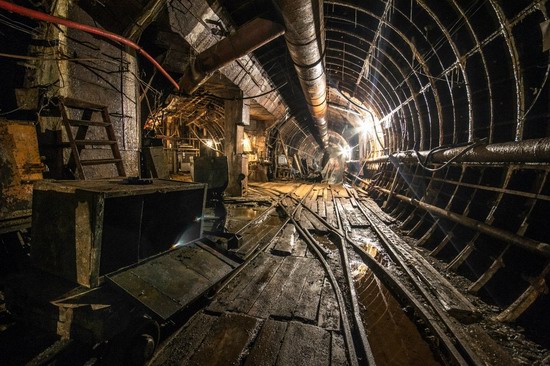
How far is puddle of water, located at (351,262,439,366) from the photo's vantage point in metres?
2.20

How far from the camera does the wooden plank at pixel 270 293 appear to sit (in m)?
2.76

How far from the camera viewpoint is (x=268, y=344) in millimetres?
2256

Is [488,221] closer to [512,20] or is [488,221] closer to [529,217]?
[529,217]

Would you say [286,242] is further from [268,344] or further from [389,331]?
[268,344]

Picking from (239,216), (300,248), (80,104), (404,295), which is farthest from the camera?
(239,216)

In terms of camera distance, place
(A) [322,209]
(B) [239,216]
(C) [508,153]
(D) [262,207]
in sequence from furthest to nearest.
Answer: (A) [322,209] < (D) [262,207] < (B) [239,216] < (C) [508,153]

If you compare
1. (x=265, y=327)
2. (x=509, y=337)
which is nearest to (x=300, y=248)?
(x=265, y=327)

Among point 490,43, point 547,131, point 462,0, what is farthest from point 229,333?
point 462,0

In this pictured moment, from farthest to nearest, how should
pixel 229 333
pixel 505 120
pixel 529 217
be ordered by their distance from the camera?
pixel 505 120 → pixel 529 217 → pixel 229 333

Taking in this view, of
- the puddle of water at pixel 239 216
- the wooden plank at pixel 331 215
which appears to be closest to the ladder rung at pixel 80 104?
the puddle of water at pixel 239 216

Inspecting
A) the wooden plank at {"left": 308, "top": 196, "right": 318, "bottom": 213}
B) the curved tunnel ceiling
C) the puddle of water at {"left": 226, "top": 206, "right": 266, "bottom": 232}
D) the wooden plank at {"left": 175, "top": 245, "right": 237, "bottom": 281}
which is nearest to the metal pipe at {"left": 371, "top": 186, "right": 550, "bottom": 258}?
the curved tunnel ceiling

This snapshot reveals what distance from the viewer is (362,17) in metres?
7.09

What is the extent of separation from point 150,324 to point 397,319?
8.63 feet

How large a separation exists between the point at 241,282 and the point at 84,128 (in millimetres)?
4151
